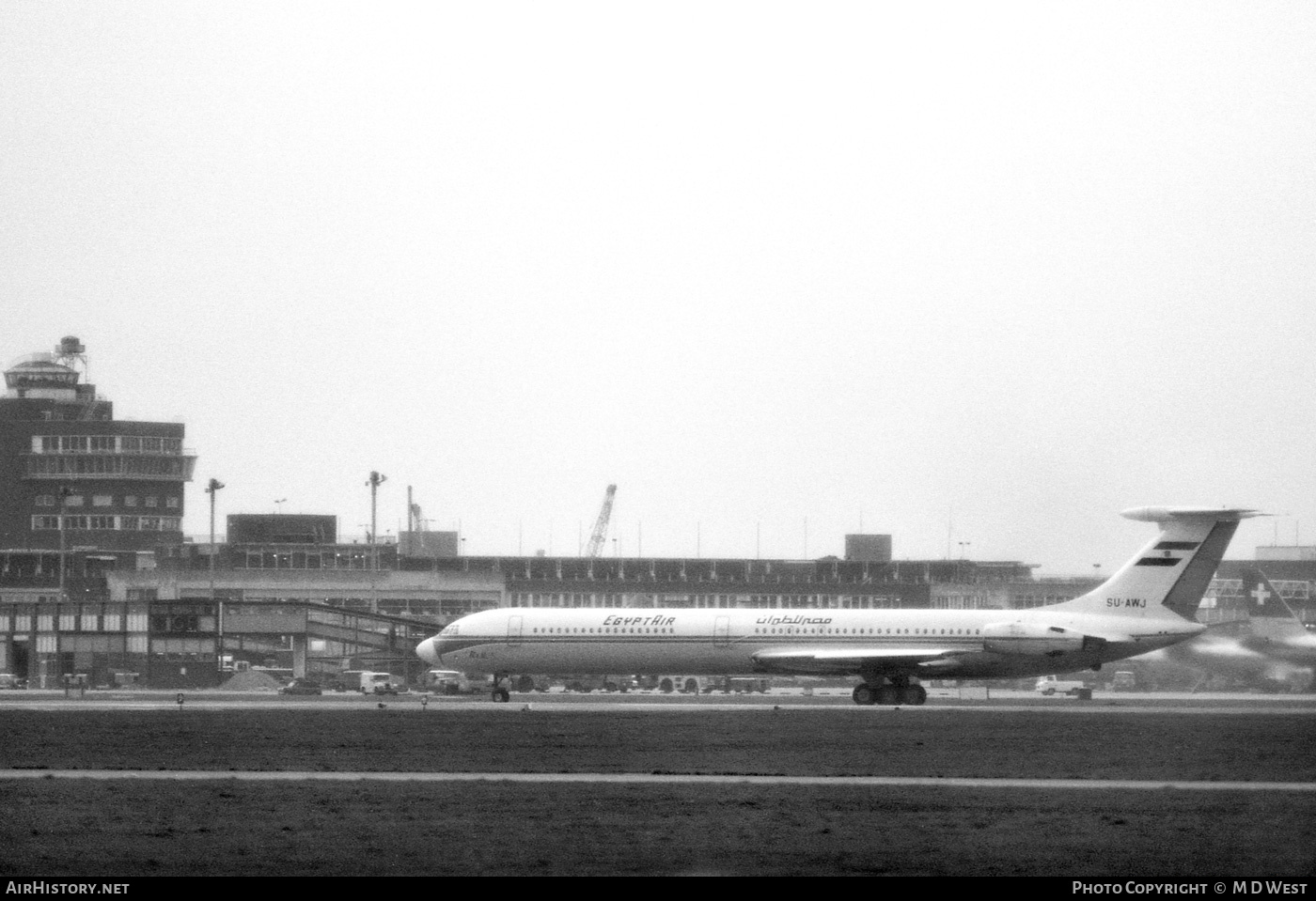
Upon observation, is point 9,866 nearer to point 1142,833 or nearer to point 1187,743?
point 1142,833

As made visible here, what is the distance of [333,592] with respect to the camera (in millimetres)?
151125

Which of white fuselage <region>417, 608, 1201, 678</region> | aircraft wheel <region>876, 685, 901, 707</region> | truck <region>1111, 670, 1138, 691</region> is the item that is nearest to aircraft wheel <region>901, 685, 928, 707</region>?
aircraft wheel <region>876, 685, 901, 707</region>

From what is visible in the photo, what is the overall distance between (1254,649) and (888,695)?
660 inches

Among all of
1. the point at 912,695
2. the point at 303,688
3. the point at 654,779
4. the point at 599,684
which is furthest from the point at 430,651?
the point at 654,779

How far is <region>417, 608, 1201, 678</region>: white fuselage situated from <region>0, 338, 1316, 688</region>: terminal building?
477 inches

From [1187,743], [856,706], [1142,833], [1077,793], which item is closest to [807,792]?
[1077,793]

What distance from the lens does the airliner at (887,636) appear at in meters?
80.9

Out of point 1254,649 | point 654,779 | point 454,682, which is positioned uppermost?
point 1254,649

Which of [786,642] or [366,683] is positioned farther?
[366,683]

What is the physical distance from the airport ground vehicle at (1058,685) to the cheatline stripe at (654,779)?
56237 millimetres

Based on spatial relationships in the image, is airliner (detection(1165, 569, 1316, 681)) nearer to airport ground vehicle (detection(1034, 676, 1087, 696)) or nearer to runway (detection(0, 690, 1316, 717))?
runway (detection(0, 690, 1316, 717))

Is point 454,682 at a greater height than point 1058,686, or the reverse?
point 454,682

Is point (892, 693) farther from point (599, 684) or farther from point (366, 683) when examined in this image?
point (366, 683)

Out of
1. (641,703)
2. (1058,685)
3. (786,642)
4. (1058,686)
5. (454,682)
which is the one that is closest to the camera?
(641,703)
